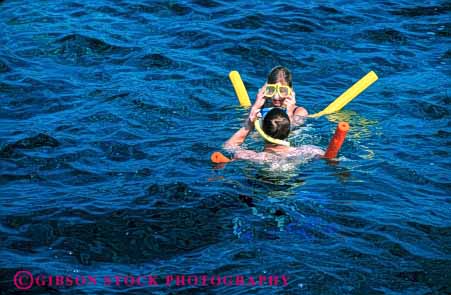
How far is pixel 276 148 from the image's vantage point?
7.98 metres

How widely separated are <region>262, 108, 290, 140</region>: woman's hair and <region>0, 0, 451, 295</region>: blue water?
400 mm

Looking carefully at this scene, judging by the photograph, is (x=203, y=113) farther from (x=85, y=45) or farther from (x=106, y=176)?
(x=85, y=45)

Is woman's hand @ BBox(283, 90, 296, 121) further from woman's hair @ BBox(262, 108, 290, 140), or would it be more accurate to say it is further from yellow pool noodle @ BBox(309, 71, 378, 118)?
woman's hair @ BBox(262, 108, 290, 140)

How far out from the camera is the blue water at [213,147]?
630 centimetres

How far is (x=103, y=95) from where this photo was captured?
1027cm

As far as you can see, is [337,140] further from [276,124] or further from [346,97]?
[346,97]

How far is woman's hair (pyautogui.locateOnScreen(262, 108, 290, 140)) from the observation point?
7.73 metres

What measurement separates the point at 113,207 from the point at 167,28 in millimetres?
6085

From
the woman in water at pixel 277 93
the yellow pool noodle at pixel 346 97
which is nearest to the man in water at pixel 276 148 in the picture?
the woman in water at pixel 277 93

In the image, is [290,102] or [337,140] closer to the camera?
[337,140]

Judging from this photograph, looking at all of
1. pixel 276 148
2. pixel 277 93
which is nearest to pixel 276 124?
pixel 276 148

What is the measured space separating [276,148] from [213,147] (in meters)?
0.99

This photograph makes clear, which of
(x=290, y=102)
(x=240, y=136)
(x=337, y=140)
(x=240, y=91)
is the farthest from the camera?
(x=240, y=91)

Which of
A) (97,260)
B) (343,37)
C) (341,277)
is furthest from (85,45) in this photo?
(341,277)
